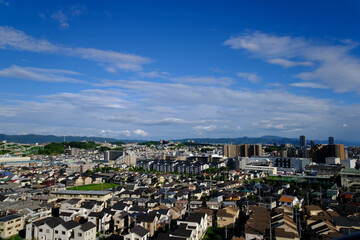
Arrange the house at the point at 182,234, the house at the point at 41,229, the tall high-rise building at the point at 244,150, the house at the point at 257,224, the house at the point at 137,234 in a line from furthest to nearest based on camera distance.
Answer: the tall high-rise building at the point at 244,150
the house at the point at 41,229
the house at the point at 257,224
the house at the point at 137,234
the house at the point at 182,234

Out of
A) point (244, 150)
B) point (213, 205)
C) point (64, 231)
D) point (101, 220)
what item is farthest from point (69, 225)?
point (244, 150)

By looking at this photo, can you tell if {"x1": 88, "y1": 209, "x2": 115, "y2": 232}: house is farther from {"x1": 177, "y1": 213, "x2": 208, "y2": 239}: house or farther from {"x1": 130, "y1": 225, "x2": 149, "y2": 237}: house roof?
{"x1": 177, "y1": 213, "x2": 208, "y2": 239}: house

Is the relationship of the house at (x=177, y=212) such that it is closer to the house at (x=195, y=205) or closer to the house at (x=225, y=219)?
the house at (x=195, y=205)

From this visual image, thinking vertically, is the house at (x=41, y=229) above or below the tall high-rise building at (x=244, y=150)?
below

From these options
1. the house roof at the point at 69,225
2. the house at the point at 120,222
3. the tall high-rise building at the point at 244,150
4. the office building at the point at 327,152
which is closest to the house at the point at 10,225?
the house roof at the point at 69,225

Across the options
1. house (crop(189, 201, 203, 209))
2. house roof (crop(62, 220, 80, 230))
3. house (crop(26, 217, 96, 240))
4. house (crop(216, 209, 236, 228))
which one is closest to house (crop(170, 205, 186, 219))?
house (crop(189, 201, 203, 209))

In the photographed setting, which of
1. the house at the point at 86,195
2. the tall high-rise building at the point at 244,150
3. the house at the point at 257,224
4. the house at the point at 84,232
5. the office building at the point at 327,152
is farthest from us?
the tall high-rise building at the point at 244,150

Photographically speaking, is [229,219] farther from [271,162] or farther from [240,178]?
[271,162]

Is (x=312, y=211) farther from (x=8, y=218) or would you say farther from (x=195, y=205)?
(x=8, y=218)

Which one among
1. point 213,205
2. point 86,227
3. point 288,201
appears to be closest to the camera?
point 86,227
